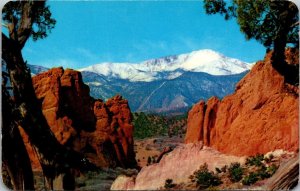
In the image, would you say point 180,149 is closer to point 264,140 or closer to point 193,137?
point 193,137

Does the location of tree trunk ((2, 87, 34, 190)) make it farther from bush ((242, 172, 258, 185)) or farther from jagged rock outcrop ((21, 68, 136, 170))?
jagged rock outcrop ((21, 68, 136, 170))

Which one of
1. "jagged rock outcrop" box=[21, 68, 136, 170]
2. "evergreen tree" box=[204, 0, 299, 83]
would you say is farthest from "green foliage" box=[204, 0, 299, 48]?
"jagged rock outcrop" box=[21, 68, 136, 170]

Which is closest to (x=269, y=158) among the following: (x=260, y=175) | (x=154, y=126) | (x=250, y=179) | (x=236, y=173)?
(x=236, y=173)

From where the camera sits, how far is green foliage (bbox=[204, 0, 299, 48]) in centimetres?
1845

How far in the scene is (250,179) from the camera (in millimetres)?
18938

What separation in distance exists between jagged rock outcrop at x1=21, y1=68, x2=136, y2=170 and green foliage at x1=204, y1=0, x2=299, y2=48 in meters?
16.2

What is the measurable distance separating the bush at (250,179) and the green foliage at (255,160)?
5.57 feet

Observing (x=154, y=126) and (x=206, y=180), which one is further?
(x=154, y=126)

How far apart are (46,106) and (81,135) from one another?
323 centimetres

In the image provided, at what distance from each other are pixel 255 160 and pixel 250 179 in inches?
122

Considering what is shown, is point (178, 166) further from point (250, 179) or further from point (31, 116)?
point (31, 116)

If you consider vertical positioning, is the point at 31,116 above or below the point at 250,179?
above

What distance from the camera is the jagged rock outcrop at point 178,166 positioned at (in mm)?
22647

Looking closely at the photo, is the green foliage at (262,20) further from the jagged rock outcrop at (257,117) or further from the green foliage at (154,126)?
the green foliage at (154,126)
